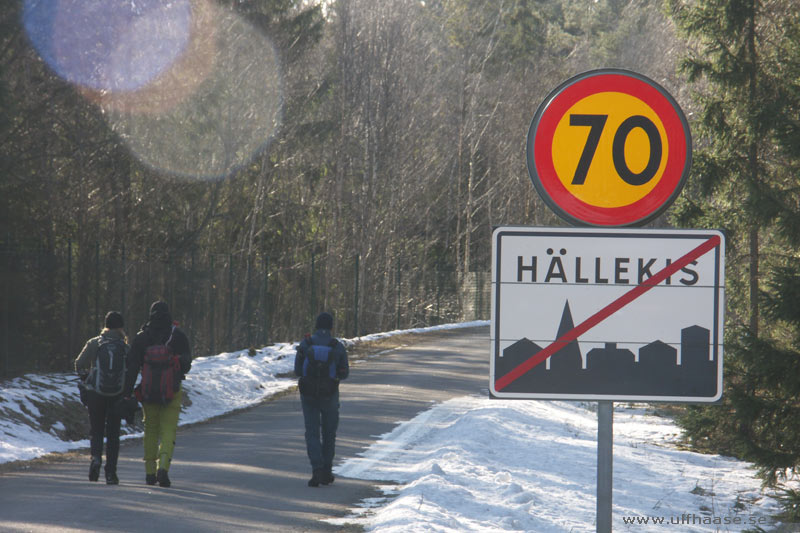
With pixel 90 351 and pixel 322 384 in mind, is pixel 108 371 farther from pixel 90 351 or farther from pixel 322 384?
pixel 322 384

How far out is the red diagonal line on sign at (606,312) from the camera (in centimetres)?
322

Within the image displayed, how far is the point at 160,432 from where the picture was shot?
9922mm

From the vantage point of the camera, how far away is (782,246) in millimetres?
13766

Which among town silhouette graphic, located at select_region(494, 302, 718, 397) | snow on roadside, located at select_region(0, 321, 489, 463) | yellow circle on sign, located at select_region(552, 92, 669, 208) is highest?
yellow circle on sign, located at select_region(552, 92, 669, 208)

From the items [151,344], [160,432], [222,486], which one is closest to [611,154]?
[222,486]

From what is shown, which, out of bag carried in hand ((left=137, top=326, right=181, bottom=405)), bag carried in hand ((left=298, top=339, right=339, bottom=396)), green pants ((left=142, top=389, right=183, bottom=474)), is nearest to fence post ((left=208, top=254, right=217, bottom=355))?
green pants ((left=142, top=389, right=183, bottom=474))

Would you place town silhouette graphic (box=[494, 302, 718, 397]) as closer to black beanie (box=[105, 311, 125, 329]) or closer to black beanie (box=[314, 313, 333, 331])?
black beanie (box=[314, 313, 333, 331])

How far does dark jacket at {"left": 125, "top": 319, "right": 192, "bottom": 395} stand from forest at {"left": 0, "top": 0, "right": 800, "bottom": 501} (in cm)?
600

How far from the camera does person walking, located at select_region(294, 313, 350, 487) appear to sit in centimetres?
986

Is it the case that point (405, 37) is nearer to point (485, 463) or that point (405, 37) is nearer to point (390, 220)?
point (390, 220)

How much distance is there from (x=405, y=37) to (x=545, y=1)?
26.0 meters

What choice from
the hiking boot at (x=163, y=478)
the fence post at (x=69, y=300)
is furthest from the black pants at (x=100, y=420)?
the fence post at (x=69, y=300)

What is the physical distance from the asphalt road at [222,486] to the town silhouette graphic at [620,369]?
5.04 metres

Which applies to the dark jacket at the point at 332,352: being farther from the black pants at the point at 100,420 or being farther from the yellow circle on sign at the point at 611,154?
the yellow circle on sign at the point at 611,154
